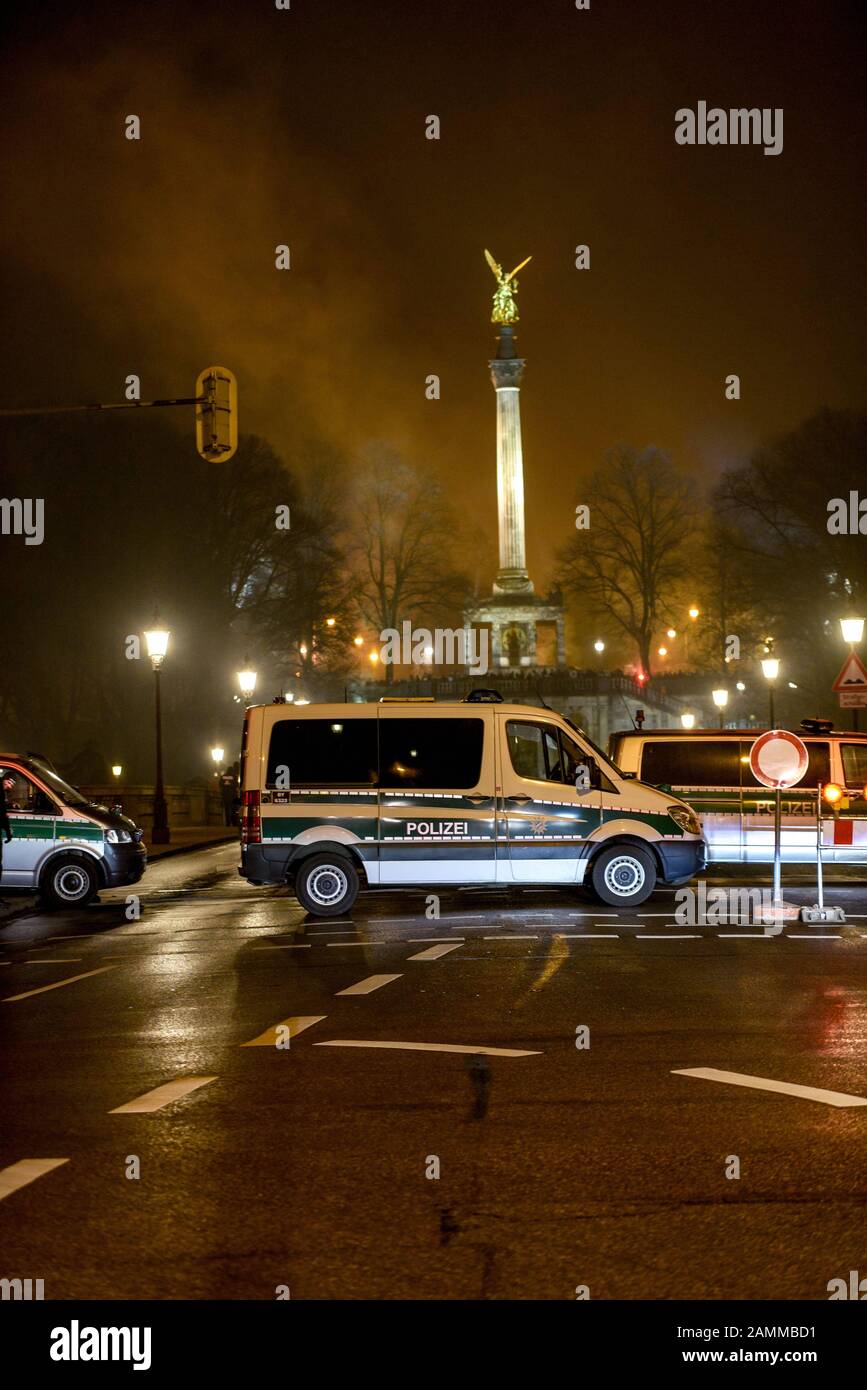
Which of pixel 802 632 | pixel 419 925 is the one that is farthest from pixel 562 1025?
pixel 802 632

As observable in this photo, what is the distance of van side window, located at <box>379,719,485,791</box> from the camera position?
1861 cm

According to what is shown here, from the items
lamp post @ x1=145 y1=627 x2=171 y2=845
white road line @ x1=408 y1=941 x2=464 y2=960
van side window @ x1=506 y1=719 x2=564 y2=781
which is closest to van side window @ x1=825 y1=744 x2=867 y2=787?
van side window @ x1=506 y1=719 x2=564 y2=781

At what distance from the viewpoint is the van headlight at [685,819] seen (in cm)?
1894

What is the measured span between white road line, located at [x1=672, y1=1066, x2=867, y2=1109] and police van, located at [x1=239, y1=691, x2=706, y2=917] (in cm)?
977

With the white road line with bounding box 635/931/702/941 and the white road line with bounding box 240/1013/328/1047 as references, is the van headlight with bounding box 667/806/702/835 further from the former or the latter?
the white road line with bounding box 240/1013/328/1047

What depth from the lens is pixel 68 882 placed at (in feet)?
67.8

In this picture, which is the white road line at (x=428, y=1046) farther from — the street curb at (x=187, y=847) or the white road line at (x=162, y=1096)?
the street curb at (x=187, y=847)

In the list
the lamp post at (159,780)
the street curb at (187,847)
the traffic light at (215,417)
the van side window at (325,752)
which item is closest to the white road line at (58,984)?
the van side window at (325,752)

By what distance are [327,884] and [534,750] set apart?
301cm

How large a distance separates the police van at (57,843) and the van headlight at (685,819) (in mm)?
7217

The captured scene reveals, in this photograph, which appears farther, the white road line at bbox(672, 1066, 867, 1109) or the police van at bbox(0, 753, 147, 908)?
the police van at bbox(0, 753, 147, 908)

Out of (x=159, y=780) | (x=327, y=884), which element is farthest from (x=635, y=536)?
(x=327, y=884)

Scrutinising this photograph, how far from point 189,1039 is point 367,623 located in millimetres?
73531
